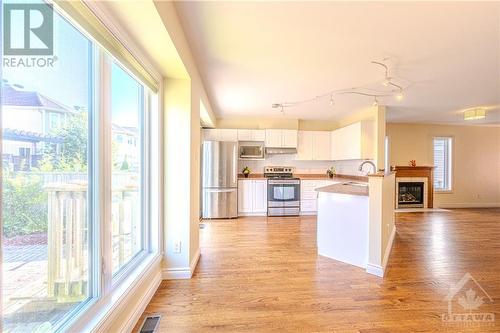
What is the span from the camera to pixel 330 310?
1.93m

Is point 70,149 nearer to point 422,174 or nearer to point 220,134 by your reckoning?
point 220,134

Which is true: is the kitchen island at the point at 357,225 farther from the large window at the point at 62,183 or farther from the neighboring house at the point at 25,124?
the neighboring house at the point at 25,124

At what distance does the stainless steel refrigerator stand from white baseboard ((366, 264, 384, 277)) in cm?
316

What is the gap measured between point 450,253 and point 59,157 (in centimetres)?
440

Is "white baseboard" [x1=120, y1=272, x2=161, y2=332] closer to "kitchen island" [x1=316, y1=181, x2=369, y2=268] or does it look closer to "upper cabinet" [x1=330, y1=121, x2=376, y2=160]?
"kitchen island" [x1=316, y1=181, x2=369, y2=268]

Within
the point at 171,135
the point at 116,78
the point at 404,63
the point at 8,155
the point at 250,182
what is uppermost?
the point at 404,63

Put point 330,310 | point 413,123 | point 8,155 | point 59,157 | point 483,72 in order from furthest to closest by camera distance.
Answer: point 413,123 → point 483,72 → point 330,310 → point 59,157 → point 8,155

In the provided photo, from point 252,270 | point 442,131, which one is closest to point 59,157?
point 252,270

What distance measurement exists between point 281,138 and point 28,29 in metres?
5.03

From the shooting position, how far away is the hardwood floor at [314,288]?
1.78 meters

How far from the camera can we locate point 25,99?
0.99 m

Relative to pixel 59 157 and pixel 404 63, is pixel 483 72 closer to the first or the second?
pixel 404 63

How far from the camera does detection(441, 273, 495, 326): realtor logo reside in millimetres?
1808

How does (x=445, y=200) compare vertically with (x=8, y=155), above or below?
below
